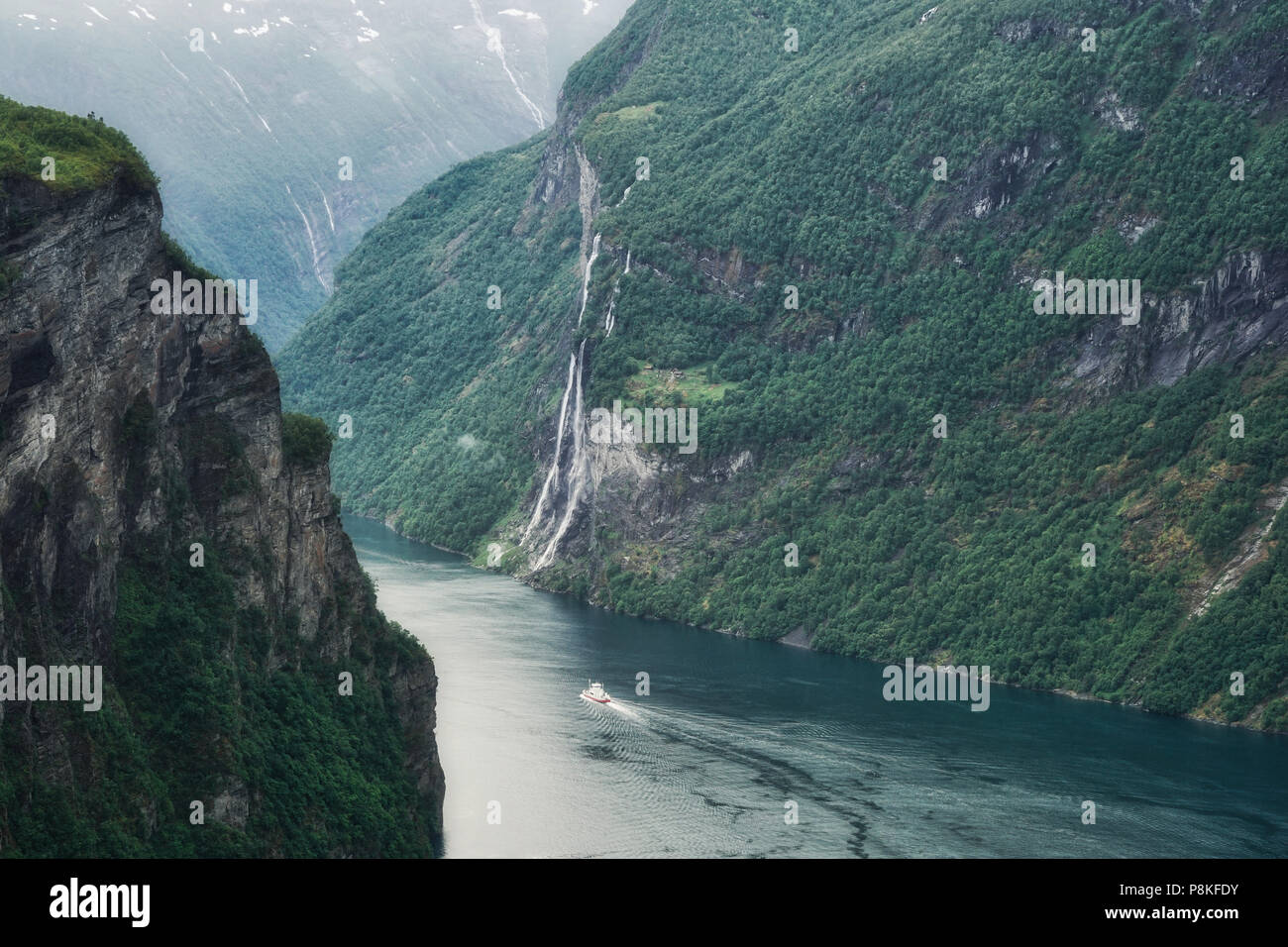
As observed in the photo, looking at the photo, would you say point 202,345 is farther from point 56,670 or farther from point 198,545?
point 56,670

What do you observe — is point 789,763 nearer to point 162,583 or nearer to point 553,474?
point 162,583

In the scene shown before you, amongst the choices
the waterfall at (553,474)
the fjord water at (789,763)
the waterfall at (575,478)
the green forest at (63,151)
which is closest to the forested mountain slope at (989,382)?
the waterfall at (575,478)

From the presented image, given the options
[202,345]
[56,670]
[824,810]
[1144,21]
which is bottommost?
[824,810]

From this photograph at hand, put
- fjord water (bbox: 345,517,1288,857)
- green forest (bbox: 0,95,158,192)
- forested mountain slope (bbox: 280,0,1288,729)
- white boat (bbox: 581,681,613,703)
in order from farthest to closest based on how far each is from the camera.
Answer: forested mountain slope (bbox: 280,0,1288,729), white boat (bbox: 581,681,613,703), fjord water (bbox: 345,517,1288,857), green forest (bbox: 0,95,158,192)

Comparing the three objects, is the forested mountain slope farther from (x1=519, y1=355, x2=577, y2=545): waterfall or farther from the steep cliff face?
the steep cliff face

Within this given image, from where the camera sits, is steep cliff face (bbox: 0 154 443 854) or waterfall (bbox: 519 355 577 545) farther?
waterfall (bbox: 519 355 577 545)

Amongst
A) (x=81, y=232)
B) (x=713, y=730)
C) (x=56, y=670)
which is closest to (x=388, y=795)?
(x=56, y=670)

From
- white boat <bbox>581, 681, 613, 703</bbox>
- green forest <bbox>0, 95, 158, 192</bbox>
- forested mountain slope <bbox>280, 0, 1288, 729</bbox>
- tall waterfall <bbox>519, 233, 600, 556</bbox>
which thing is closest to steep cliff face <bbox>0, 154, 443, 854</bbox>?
green forest <bbox>0, 95, 158, 192</bbox>
